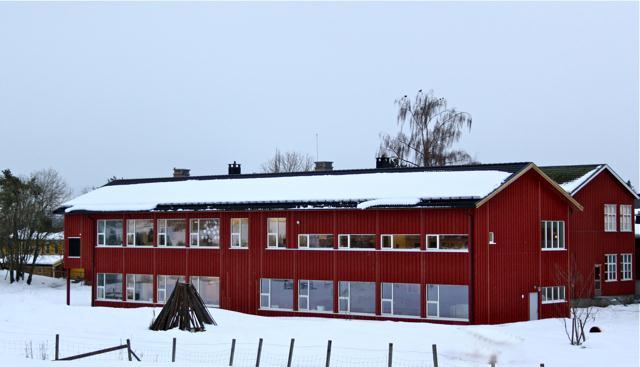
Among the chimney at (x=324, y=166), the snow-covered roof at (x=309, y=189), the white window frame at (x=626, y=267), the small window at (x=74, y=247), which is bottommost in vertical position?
the white window frame at (x=626, y=267)

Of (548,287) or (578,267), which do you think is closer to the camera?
(548,287)

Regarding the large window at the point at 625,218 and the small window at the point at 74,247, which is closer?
the small window at the point at 74,247

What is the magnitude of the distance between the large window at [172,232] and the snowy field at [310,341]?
6.85 metres

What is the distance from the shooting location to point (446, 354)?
31406 mm

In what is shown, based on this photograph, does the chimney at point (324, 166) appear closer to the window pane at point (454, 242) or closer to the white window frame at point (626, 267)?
the window pane at point (454, 242)

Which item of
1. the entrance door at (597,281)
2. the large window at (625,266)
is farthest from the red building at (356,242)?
→ the large window at (625,266)

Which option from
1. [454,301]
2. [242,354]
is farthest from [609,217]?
[242,354]

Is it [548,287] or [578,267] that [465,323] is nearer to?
[548,287]

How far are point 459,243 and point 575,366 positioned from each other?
42.7ft

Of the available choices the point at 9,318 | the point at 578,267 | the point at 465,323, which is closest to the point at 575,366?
the point at 465,323

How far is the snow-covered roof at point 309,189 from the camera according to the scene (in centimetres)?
4228

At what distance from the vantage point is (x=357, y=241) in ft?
144

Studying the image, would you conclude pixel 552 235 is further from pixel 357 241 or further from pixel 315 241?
pixel 315 241

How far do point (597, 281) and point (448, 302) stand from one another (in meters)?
16.3
